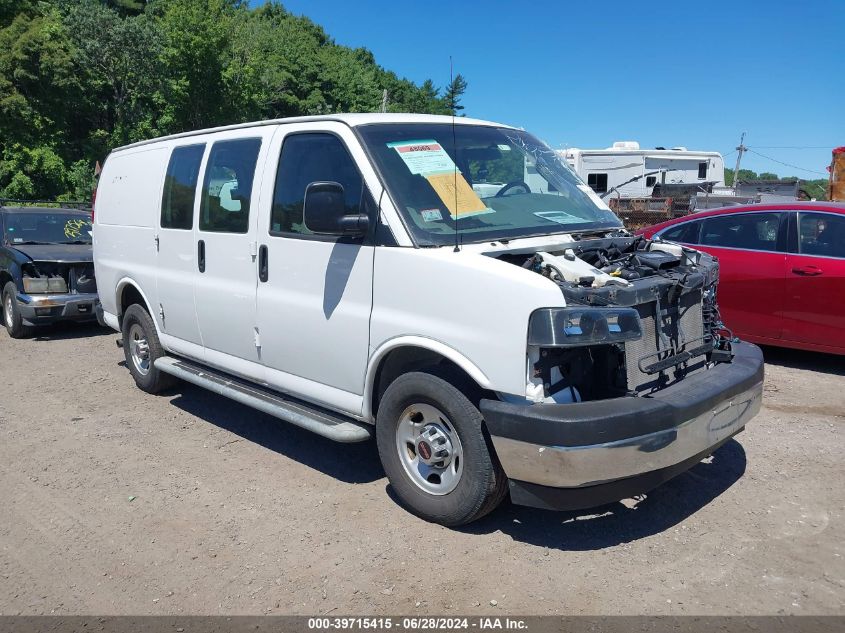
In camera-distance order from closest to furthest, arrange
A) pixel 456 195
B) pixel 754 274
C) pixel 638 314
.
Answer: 1. pixel 638 314
2. pixel 456 195
3. pixel 754 274

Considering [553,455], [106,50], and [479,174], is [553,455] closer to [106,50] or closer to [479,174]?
[479,174]

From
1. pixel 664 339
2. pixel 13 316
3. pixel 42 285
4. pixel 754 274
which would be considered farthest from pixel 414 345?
pixel 13 316

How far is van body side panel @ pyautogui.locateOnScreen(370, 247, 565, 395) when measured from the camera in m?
3.26

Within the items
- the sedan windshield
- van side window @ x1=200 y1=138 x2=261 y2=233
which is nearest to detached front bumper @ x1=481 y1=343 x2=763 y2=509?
van side window @ x1=200 y1=138 x2=261 y2=233

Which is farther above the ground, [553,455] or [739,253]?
[739,253]

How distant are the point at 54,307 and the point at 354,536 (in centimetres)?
700

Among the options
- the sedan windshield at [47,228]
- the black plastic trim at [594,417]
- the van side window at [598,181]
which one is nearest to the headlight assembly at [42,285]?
the sedan windshield at [47,228]

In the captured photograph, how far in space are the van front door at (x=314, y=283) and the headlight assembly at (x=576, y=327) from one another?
3.75ft

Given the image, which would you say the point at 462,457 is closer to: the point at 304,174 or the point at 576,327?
the point at 576,327

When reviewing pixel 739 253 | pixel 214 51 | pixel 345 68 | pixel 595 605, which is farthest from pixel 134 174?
pixel 345 68

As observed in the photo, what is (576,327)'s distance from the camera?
10.5ft

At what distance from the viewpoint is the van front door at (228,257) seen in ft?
15.8

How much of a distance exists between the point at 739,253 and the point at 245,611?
19.5 feet

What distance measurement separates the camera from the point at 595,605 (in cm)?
314
